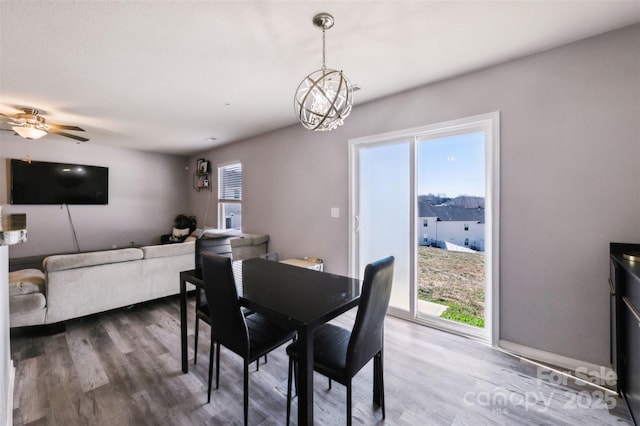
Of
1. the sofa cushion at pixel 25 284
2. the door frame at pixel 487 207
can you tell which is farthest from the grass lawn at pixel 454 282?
the sofa cushion at pixel 25 284

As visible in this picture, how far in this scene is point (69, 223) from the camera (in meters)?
5.07

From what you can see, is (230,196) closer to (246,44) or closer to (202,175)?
(202,175)

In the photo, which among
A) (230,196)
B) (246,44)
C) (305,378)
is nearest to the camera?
(305,378)

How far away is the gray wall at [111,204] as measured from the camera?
466 cm

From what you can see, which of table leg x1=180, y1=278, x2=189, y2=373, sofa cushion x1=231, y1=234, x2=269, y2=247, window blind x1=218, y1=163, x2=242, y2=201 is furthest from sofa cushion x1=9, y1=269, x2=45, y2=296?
window blind x1=218, y1=163, x2=242, y2=201

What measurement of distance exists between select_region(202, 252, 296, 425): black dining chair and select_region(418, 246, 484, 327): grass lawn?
1.78 meters

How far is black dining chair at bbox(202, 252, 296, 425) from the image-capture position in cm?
148

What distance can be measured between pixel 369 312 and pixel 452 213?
72.7 inches

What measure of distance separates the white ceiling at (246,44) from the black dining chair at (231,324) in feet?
5.18

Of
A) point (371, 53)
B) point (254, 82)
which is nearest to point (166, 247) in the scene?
point (254, 82)

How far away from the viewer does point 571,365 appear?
204cm

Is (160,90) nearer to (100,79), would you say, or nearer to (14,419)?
(100,79)

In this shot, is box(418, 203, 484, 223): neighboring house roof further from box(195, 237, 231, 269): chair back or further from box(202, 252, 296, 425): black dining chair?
box(195, 237, 231, 269): chair back

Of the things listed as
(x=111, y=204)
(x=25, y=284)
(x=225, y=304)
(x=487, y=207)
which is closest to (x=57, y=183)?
(x=111, y=204)
